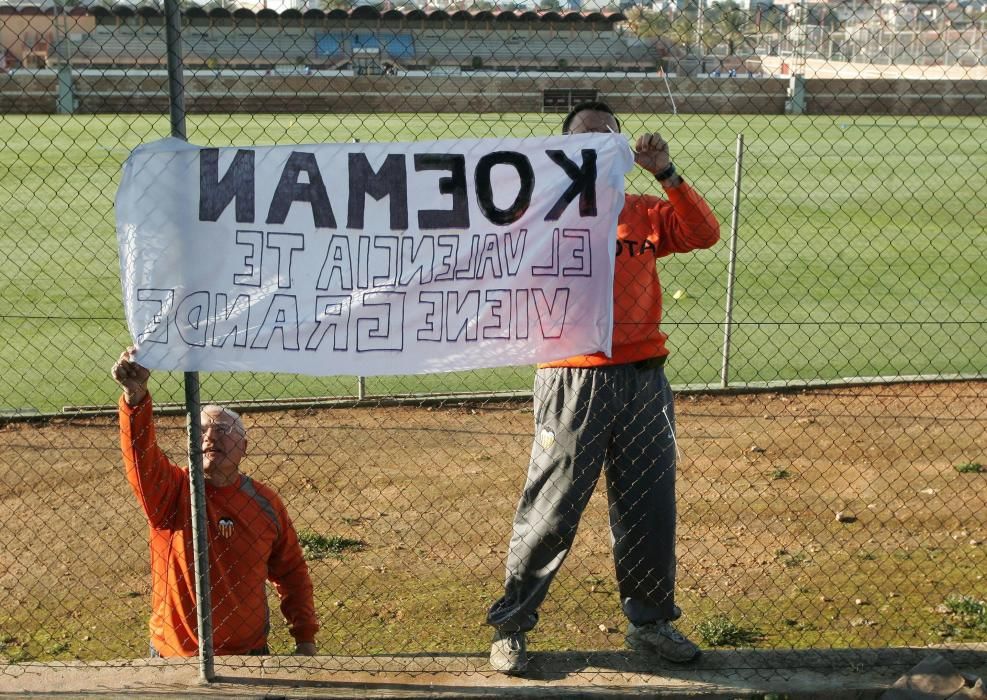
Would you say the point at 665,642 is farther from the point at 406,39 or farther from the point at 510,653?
the point at 406,39

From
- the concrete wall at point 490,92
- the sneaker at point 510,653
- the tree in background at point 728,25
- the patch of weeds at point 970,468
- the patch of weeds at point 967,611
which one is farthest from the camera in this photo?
the concrete wall at point 490,92

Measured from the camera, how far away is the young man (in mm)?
4551

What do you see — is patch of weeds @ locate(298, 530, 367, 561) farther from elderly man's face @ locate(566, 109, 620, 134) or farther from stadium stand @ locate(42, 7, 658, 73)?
stadium stand @ locate(42, 7, 658, 73)

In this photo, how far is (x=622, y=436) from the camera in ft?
15.0

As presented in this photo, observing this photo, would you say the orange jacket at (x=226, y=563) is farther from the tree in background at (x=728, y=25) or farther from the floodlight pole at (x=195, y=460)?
the tree in background at (x=728, y=25)

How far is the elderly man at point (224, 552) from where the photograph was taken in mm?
4641

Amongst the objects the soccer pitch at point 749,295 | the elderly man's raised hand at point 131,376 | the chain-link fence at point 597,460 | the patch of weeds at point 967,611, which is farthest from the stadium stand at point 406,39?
the patch of weeds at point 967,611

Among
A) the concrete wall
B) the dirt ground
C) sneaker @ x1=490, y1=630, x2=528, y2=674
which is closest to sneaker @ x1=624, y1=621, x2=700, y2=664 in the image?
sneaker @ x1=490, y1=630, x2=528, y2=674

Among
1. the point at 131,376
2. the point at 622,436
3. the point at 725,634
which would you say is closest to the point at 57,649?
the point at 131,376

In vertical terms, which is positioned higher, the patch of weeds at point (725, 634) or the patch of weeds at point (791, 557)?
the patch of weeds at point (791, 557)

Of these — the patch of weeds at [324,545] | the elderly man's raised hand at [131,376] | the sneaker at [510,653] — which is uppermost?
the elderly man's raised hand at [131,376]

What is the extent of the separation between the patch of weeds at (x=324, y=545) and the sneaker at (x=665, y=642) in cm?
199

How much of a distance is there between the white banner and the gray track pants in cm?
21

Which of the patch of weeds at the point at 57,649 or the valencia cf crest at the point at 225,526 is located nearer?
the valencia cf crest at the point at 225,526
